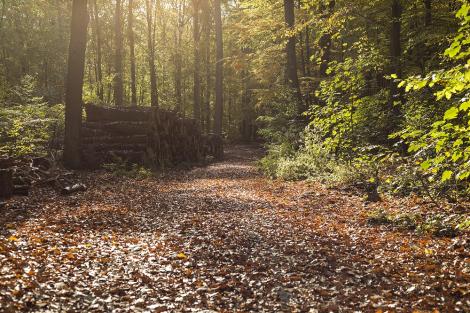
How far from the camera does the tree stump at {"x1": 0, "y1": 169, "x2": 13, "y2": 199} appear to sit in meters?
9.51

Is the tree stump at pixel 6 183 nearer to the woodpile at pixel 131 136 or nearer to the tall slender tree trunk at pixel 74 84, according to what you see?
the tall slender tree trunk at pixel 74 84

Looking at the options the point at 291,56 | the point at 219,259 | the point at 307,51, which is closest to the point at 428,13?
the point at 291,56

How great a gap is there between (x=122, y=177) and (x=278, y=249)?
962 cm

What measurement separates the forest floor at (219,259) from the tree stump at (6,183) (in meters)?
0.36

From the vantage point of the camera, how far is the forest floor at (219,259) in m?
4.85

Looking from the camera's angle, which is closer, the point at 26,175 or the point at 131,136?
the point at 26,175

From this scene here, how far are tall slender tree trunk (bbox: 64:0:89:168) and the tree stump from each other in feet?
17.5

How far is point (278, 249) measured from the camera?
273 inches

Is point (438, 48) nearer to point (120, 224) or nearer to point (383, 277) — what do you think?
point (383, 277)

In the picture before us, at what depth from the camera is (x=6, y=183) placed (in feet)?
31.8

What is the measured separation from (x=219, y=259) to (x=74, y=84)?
11.4m

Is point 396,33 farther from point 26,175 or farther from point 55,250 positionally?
point 26,175

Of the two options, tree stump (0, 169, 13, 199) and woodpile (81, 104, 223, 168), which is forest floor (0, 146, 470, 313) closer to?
tree stump (0, 169, 13, 199)

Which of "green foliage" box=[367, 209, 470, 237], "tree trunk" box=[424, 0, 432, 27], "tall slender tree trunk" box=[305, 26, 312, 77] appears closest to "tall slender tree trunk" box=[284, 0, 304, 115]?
"tall slender tree trunk" box=[305, 26, 312, 77]
